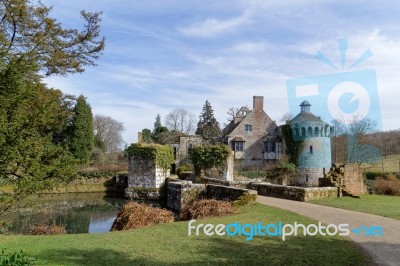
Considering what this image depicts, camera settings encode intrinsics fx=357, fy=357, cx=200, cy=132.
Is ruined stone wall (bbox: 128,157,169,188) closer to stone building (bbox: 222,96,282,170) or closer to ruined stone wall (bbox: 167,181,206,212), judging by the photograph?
ruined stone wall (bbox: 167,181,206,212)

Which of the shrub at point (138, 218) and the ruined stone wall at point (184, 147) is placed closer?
the shrub at point (138, 218)

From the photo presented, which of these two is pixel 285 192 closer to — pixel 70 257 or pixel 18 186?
pixel 70 257

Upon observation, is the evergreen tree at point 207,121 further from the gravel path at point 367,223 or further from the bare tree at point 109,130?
the gravel path at point 367,223

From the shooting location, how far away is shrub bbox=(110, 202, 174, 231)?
12.2 metres

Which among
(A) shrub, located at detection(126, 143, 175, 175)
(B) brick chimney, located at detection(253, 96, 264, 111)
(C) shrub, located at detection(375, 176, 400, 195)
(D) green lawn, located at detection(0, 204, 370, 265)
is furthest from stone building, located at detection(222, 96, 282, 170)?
(D) green lawn, located at detection(0, 204, 370, 265)

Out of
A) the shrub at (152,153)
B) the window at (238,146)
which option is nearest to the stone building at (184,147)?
the window at (238,146)

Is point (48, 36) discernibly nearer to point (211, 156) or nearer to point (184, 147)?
point (211, 156)

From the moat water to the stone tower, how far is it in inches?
564

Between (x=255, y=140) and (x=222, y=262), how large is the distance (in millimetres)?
33145

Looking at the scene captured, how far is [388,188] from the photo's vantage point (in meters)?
18.3

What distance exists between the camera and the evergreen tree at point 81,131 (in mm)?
37469

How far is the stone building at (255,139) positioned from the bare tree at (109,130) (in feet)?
78.4

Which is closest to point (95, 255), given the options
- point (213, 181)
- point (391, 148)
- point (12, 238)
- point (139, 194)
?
point (12, 238)

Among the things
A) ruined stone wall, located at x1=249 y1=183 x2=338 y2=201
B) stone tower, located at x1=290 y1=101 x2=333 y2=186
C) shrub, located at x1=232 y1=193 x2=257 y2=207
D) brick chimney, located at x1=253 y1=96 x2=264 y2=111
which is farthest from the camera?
brick chimney, located at x1=253 y1=96 x2=264 y2=111
